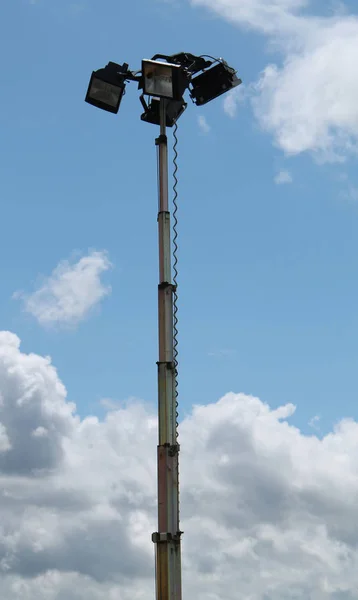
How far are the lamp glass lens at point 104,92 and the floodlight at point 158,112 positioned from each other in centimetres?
82

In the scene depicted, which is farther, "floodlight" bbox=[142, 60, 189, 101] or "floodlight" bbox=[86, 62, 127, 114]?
"floodlight" bbox=[86, 62, 127, 114]

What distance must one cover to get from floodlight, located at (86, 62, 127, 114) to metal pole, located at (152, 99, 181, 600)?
1166mm

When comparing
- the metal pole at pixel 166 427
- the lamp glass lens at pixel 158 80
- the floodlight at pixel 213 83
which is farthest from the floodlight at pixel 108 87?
the floodlight at pixel 213 83

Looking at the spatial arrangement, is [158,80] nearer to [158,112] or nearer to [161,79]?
[161,79]

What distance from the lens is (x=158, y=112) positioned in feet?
85.4

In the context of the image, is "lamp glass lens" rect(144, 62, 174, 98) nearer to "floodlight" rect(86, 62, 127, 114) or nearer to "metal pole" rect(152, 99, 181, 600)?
"metal pole" rect(152, 99, 181, 600)

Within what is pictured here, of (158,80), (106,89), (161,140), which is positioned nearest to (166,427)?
(161,140)

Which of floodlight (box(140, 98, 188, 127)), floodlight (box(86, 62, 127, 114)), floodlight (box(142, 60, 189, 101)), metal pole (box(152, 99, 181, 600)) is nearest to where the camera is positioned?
metal pole (box(152, 99, 181, 600))

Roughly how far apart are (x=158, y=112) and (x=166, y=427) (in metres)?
8.33

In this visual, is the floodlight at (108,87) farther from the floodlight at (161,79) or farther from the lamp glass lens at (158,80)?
the lamp glass lens at (158,80)

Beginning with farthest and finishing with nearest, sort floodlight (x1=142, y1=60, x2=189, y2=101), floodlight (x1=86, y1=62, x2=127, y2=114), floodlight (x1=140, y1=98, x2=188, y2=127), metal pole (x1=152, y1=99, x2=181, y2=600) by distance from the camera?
floodlight (x1=140, y1=98, x2=188, y2=127), floodlight (x1=86, y1=62, x2=127, y2=114), floodlight (x1=142, y1=60, x2=189, y2=101), metal pole (x1=152, y1=99, x2=181, y2=600)

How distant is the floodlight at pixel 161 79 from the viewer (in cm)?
2470

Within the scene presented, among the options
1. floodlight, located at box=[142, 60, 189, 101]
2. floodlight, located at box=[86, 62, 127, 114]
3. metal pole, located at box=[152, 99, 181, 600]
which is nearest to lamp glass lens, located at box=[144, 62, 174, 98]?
floodlight, located at box=[142, 60, 189, 101]

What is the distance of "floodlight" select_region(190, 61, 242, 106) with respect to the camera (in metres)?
25.4
